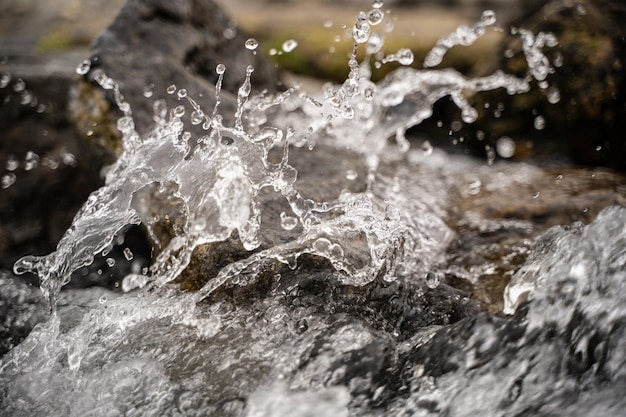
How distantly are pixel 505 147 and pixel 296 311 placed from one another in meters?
2.20

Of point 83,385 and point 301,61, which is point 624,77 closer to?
point 83,385

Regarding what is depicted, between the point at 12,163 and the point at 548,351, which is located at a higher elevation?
the point at 548,351

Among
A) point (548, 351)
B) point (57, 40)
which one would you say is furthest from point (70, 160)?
point (57, 40)

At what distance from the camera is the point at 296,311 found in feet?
7.04

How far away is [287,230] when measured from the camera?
241 cm

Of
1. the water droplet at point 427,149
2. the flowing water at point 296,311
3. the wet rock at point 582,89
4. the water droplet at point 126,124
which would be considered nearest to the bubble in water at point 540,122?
the wet rock at point 582,89

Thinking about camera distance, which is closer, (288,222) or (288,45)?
(288,222)

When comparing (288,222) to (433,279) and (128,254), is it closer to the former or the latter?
(433,279)

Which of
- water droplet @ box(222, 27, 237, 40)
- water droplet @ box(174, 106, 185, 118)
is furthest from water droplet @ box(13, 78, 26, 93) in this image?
water droplet @ box(174, 106, 185, 118)

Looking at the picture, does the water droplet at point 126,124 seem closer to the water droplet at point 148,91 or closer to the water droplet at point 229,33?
the water droplet at point 148,91

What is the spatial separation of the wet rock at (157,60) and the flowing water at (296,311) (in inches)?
6.2

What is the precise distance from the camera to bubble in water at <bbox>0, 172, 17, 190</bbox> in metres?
3.85

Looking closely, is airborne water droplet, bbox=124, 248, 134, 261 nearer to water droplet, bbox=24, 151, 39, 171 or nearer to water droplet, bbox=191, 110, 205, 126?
water droplet, bbox=191, 110, 205, 126

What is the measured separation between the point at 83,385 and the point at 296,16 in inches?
272
